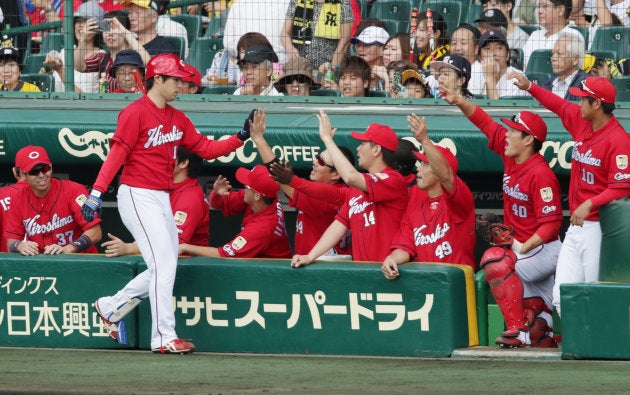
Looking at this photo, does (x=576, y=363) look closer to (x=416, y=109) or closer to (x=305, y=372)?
(x=305, y=372)

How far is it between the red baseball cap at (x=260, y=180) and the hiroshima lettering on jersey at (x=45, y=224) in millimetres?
1200

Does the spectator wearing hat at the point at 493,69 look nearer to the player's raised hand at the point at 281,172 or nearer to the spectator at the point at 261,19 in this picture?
the spectator at the point at 261,19

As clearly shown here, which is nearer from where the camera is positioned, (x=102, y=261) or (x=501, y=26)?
(x=102, y=261)

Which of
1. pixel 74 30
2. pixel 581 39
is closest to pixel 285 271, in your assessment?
pixel 581 39

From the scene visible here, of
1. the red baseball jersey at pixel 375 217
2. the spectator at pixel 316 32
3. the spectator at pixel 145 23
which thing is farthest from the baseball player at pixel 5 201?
the spectator at pixel 316 32

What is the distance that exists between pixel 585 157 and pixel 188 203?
2482mm

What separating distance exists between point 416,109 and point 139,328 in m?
2.76

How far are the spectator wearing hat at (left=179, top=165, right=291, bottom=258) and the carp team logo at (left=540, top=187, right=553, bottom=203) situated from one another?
1.69 meters

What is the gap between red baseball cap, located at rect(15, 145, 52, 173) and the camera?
7.70 m

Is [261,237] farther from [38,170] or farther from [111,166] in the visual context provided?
[38,170]

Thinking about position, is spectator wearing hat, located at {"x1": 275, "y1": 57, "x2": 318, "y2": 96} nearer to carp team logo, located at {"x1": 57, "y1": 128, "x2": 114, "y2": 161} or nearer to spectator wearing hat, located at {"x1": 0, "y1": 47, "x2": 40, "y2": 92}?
carp team logo, located at {"x1": 57, "y1": 128, "x2": 114, "y2": 161}

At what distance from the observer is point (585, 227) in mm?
6875

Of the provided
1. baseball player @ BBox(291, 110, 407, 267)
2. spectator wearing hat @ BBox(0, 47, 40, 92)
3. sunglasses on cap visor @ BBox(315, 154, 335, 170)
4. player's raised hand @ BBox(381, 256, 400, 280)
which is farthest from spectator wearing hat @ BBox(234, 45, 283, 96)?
player's raised hand @ BBox(381, 256, 400, 280)

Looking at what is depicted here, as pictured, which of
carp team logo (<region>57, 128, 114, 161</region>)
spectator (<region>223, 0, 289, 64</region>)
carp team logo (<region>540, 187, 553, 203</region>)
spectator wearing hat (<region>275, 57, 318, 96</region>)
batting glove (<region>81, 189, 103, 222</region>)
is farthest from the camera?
spectator (<region>223, 0, 289, 64</region>)
